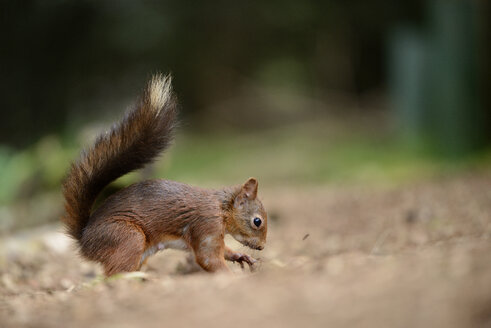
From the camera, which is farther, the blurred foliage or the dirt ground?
the blurred foliage


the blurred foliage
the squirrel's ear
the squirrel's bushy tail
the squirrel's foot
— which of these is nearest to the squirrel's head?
the squirrel's ear

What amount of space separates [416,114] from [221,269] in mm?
8803

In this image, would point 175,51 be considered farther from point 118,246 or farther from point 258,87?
point 118,246

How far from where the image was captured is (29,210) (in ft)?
23.0

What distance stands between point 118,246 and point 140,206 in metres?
0.27

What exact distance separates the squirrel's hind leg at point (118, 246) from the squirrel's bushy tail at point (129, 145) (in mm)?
276

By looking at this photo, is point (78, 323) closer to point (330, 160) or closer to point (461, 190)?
point (461, 190)

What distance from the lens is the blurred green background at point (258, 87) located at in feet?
31.0

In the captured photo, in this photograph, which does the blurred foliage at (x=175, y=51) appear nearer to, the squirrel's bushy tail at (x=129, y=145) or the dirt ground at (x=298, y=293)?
the squirrel's bushy tail at (x=129, y=145)

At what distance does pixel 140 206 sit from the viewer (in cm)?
354

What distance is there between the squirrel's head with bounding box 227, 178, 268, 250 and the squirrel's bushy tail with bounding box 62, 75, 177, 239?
1.91ft

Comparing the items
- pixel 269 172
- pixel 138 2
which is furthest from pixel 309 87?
pixel 269 172

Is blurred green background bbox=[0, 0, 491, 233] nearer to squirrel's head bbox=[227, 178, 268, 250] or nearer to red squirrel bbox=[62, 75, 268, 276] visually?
red squirrel bbox=[62, 75, 268, 276]

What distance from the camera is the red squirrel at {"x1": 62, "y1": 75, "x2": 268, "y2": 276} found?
3.47 meters
